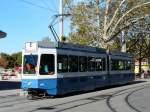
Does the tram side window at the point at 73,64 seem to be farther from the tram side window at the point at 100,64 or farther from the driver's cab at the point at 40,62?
the tram side window at the point at 100,64

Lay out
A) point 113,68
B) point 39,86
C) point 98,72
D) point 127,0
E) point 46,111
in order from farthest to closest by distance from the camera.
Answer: point 127,0
point 113,68
point 98,72
point 39,86
point 46,111

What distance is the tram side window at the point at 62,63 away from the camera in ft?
80.0

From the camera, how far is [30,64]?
24.4 m

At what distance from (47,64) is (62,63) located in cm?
106

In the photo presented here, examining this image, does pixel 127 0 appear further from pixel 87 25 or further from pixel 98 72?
pixel 98 72

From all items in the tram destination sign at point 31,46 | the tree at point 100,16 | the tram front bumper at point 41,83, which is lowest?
the tram front bumper at point 41,83

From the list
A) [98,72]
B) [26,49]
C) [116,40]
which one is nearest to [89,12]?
[116,40]

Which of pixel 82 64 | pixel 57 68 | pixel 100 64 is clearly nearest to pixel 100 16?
pixel 100 64

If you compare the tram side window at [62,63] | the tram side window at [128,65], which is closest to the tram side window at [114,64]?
the tram side window at [128,65]

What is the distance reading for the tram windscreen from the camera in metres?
24.1

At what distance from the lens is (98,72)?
31.3m

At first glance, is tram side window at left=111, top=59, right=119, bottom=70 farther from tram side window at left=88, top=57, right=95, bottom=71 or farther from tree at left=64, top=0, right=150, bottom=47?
tree at left=64, top=0, right=150, bottom=47

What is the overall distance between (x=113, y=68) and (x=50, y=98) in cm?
A: 1160

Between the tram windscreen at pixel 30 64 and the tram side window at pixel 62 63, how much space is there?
1.19 meters
